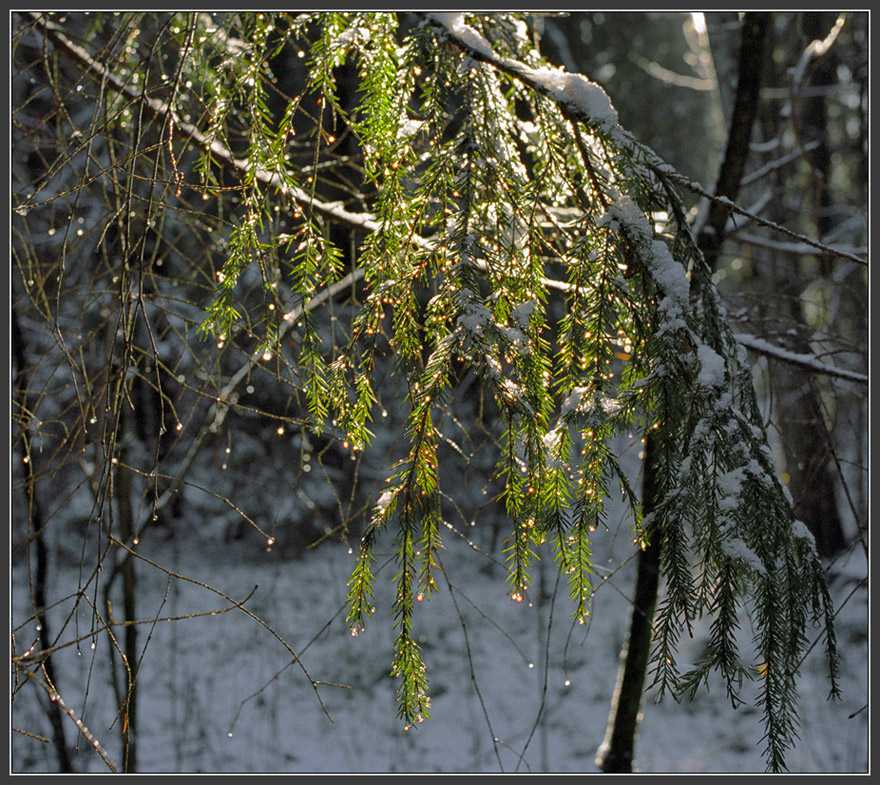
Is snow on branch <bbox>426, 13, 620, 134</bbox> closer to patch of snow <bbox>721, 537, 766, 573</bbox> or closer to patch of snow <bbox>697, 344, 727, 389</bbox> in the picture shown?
patch of snow <bbox>697, 344, 727, 389</bbox>

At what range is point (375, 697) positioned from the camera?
12.9ft

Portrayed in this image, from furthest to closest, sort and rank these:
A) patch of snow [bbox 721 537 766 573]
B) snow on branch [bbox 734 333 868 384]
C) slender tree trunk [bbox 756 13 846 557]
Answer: slender tree trunk [bbox 756 13 846 557]
snow on branch [bbox 734 333 868 384]
patch of snow [bbox 721 537 766 573]

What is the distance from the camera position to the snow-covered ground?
11.1 feet

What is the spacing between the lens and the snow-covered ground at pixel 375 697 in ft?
11.1

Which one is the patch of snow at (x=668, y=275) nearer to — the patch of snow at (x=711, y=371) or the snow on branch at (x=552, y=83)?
the patch of snow at (x=711, y=371)

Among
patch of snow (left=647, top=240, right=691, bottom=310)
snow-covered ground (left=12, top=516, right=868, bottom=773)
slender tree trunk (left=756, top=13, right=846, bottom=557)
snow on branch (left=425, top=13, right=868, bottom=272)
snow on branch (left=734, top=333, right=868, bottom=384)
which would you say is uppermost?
slender tree trunk (left=756, top=13, right=846, bottom=557)

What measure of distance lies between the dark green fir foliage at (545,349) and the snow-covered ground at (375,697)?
6.85 feet

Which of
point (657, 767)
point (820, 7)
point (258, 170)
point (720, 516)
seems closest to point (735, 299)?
point (820, 7)

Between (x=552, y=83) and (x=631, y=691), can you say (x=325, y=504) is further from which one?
(x=552, y=83)

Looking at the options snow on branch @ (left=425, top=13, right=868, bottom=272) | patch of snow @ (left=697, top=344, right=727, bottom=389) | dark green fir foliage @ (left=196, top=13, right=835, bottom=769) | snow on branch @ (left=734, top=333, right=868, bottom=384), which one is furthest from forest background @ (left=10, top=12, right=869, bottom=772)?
patch of snow @ (left=697, top=344, right=727, bottom=389)

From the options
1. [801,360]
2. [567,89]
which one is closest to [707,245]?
[801,360]

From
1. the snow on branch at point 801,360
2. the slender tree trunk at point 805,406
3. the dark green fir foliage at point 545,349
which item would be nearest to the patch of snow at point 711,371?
the dark green fir foliage at point 545,349

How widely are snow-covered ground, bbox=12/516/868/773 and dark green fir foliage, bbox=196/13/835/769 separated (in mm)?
2086

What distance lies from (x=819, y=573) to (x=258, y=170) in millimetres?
1058
